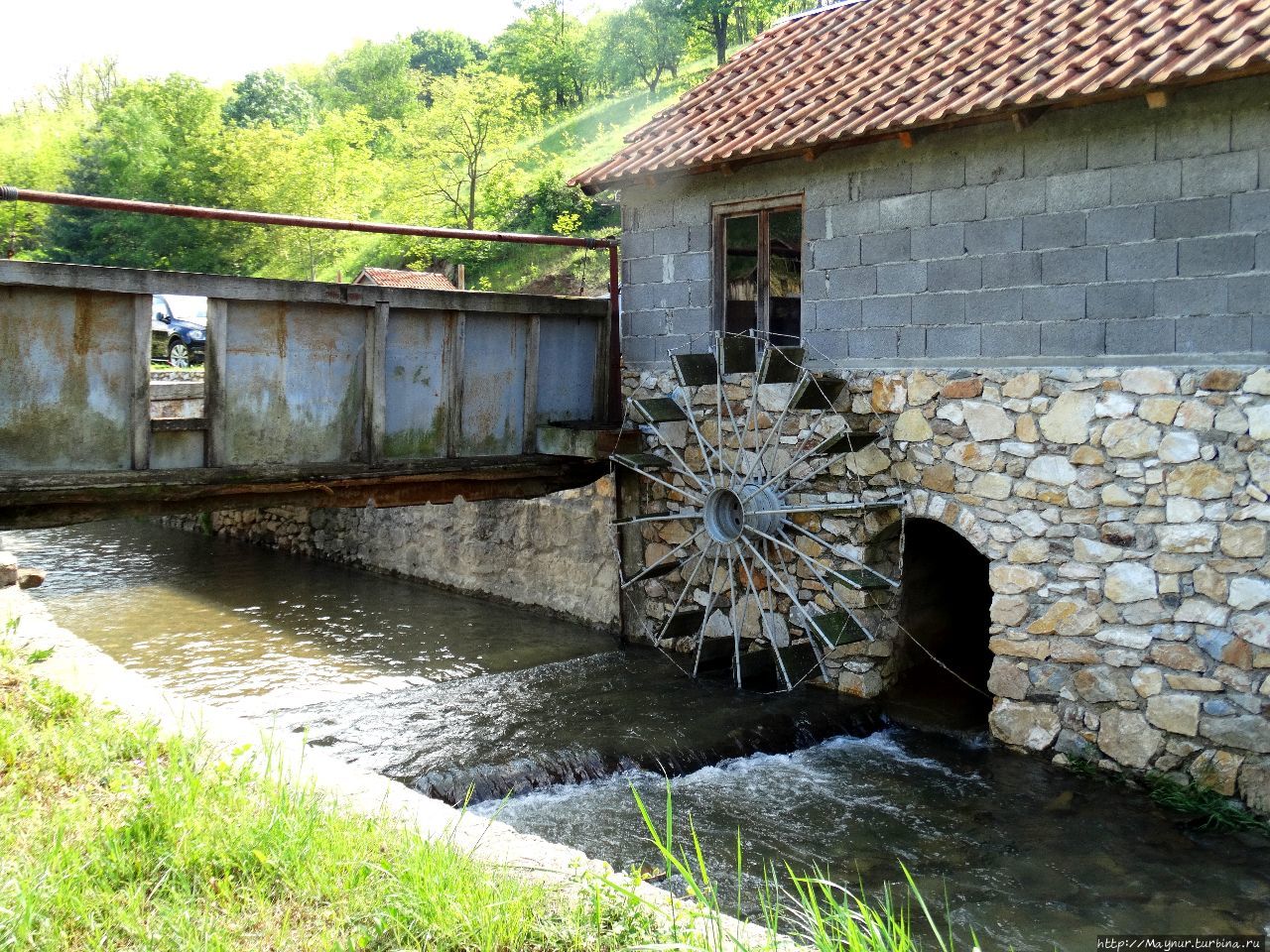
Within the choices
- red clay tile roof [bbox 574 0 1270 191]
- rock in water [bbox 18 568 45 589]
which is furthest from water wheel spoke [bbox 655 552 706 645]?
rock in water [bbox 18 568 45 589]

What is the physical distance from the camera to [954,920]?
5.55 metres

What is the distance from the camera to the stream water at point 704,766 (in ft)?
19.7

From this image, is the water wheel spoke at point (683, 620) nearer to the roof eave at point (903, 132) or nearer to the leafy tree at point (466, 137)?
the roof eave at point (903, 132)

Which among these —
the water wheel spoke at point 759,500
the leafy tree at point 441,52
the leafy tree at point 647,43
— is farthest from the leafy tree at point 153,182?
the leafy tree at point 441,52

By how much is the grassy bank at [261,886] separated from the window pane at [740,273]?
21.8 feet

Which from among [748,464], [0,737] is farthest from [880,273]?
[0,737]

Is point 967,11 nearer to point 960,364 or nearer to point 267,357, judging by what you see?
point 960,364

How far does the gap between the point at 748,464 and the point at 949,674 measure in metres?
2.69

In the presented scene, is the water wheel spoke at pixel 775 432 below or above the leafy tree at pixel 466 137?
below

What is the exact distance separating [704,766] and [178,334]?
686 inches

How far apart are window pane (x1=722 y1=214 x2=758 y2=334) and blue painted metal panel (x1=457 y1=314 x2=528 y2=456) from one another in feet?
6.36

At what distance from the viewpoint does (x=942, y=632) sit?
10.5 m

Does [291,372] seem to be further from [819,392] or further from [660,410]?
[819,392]

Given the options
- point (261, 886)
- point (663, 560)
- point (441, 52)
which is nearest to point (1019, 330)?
point (663, 560)
